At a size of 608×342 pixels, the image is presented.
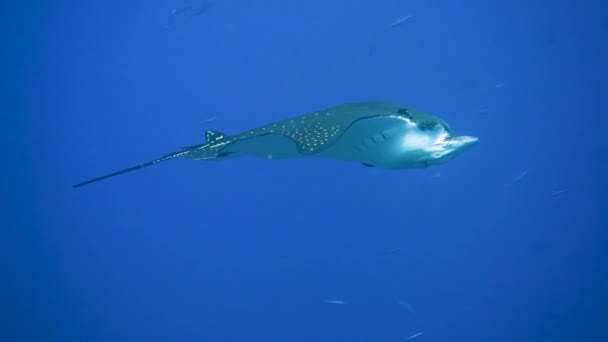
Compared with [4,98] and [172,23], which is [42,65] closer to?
[4,98]

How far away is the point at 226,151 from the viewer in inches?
153

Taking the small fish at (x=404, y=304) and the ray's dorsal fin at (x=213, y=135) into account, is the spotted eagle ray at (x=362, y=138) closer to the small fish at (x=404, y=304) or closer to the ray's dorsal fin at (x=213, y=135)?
the ray's dorsal fin at (x=213, y=135)

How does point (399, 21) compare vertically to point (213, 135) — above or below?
above

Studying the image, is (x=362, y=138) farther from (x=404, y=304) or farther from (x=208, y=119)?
(x=404, y=304)

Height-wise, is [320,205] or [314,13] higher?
[314,13]

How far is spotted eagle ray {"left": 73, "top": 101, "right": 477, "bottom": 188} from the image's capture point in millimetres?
3402

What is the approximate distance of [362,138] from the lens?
3613 millimetres

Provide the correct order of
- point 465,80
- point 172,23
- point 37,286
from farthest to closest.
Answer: point 37,286
point 465,80
point 172,23

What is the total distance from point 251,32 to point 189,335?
24.5 ft

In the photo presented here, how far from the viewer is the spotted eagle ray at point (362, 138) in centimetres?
340

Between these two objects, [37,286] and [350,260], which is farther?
[37,286]

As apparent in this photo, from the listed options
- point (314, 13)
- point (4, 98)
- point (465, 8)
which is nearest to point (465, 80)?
point (465, 8)

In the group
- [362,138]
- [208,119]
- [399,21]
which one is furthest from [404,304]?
[362,138]

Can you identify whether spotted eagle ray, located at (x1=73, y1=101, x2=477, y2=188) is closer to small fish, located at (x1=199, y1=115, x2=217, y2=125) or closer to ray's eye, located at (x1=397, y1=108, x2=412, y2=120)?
ray's eye, located at (x1=397, y1=108, x2=412, y2=120)
